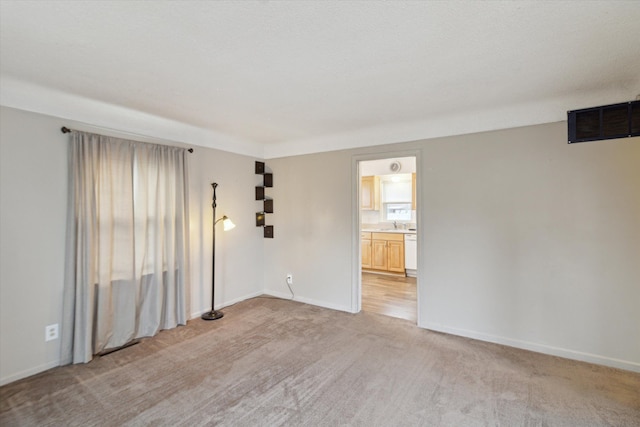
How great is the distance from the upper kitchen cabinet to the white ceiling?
3.28 m

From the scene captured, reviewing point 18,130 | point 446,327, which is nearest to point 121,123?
point 18,130

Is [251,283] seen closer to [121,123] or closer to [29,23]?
[121,123]

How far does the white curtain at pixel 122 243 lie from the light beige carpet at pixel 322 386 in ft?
0.89

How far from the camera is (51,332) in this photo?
8.49 ft

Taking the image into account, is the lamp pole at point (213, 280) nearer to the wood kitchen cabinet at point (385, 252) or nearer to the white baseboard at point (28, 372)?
the white baseboard at point (28, 372)

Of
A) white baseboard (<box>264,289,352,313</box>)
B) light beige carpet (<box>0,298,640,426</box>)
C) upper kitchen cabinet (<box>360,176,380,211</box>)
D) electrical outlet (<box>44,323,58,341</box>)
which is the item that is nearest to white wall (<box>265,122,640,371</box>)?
light beige carpet (<box>0,298,640,426</box>)

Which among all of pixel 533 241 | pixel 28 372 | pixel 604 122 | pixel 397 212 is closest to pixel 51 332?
pixel 28 372

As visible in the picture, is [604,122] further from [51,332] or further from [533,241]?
[51,332]

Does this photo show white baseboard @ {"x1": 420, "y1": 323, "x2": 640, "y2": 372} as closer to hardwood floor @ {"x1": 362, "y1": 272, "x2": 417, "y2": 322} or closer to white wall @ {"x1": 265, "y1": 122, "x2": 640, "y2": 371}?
white wall @ {"x1": 265, "y1": 122, "x2": 640, "y2": 371}

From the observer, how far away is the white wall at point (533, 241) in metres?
2.57

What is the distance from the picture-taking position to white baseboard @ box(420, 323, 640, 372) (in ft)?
8.39

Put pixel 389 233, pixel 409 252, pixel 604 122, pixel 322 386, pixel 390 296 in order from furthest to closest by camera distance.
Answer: pixel 389 233 → pixel 409 252 → pixel 390 296 → pixel 604 122 → pixel 322 386

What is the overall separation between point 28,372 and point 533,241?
4642 mm

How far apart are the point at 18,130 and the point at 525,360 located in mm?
4802
